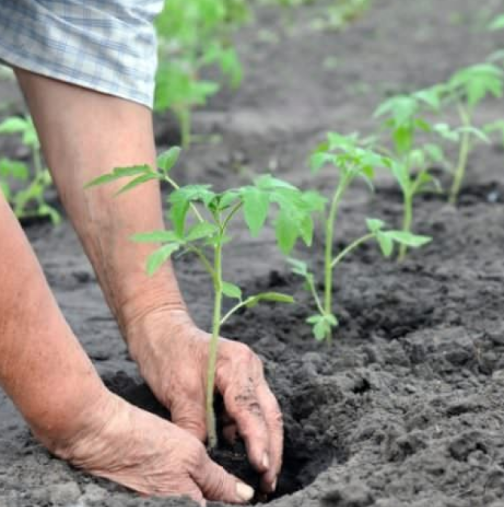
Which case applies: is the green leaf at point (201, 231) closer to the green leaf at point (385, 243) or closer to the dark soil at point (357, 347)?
the dark soil at point (357, 347)

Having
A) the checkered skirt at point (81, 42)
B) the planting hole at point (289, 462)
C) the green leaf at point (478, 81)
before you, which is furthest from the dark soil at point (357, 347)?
the checkered skirt at point (81, 42)

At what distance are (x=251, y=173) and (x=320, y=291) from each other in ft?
4.84

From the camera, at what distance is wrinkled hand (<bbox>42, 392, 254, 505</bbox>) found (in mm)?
2477

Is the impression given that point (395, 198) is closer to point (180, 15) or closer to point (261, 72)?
point (180, 15)

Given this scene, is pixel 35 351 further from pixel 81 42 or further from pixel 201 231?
pixel 81 42

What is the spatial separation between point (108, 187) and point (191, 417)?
61 cm

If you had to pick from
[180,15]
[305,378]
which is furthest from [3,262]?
[180,15]

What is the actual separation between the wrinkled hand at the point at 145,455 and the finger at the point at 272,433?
9 centimetres

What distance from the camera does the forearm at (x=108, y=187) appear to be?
2.93m

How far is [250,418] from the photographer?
8.62 feet

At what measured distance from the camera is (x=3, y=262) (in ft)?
7.73

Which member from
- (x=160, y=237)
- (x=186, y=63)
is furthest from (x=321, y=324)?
(x=186, y=63)

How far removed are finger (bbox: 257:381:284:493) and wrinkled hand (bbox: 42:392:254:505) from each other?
0.09m

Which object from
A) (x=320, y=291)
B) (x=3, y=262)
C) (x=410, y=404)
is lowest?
(x=320, y=291)
